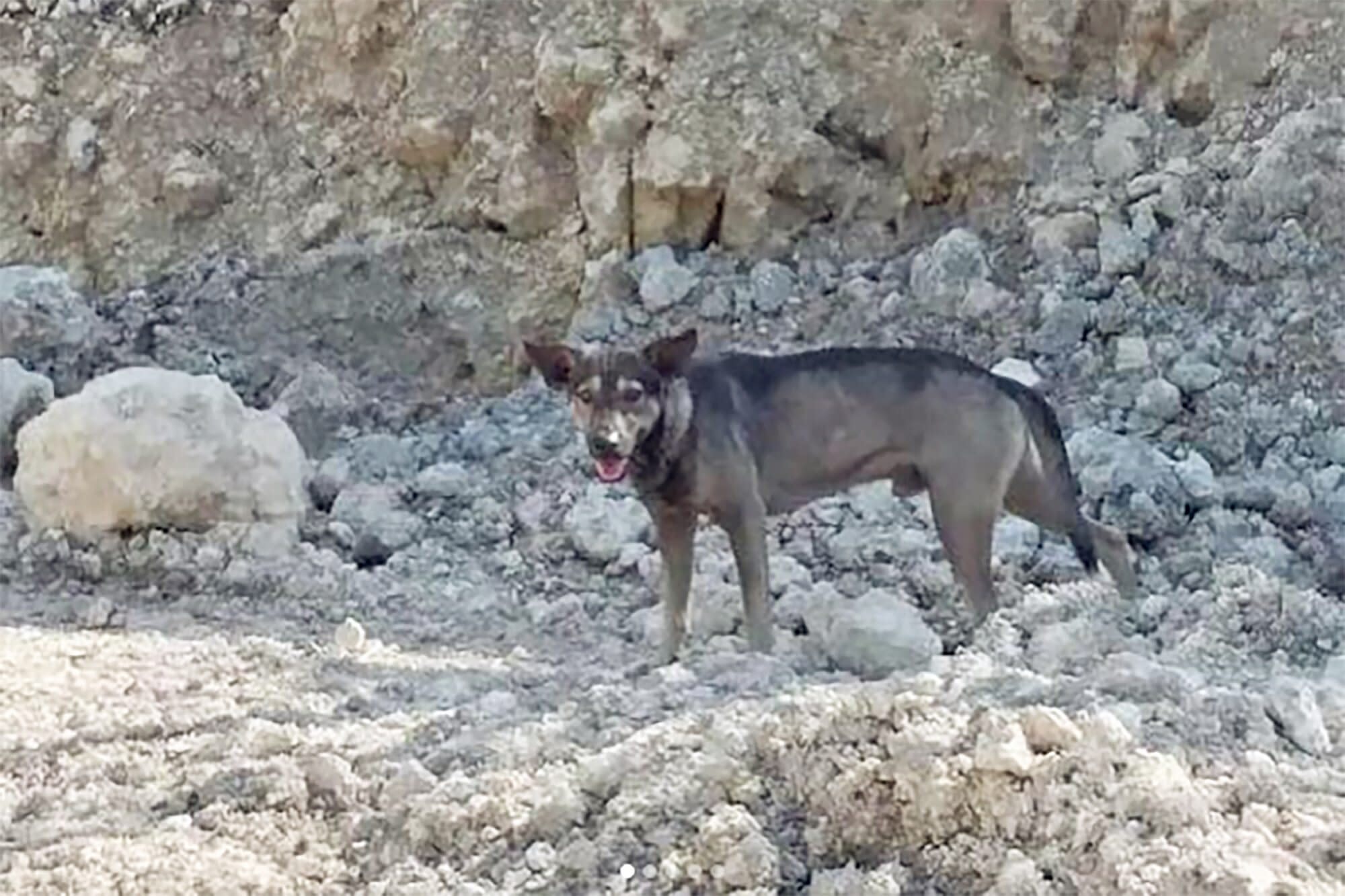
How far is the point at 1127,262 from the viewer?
34.6ft

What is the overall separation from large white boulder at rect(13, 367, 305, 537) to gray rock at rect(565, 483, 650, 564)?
1.09 meters

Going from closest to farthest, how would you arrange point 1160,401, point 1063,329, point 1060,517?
point 1060,517
point 1160,401
point 1063,329

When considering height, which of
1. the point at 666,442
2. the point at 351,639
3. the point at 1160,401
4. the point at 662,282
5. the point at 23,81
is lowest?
the point at 351,639

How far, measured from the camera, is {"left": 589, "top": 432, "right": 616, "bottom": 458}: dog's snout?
7492 mm

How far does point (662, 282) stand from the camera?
1138 centimetres

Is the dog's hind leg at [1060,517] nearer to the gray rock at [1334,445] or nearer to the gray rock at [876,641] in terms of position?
the gray rock at [876,641]

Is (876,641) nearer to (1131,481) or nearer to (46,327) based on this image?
(1131,481)

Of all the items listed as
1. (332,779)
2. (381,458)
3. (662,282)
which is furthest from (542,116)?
(332,779)

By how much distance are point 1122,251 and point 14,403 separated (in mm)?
4767

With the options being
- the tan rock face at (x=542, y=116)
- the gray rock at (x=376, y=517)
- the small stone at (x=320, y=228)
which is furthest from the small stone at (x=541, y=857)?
the small stone at (x=320, y=228)

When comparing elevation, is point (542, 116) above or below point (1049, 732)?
above

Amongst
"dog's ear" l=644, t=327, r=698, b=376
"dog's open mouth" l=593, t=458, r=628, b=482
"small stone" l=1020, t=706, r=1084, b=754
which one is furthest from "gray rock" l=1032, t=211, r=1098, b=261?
"small stone" l=1020, t=706, r=1084, b=754

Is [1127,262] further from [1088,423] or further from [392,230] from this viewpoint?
[392,230]

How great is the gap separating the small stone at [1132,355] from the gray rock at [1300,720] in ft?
16.2
